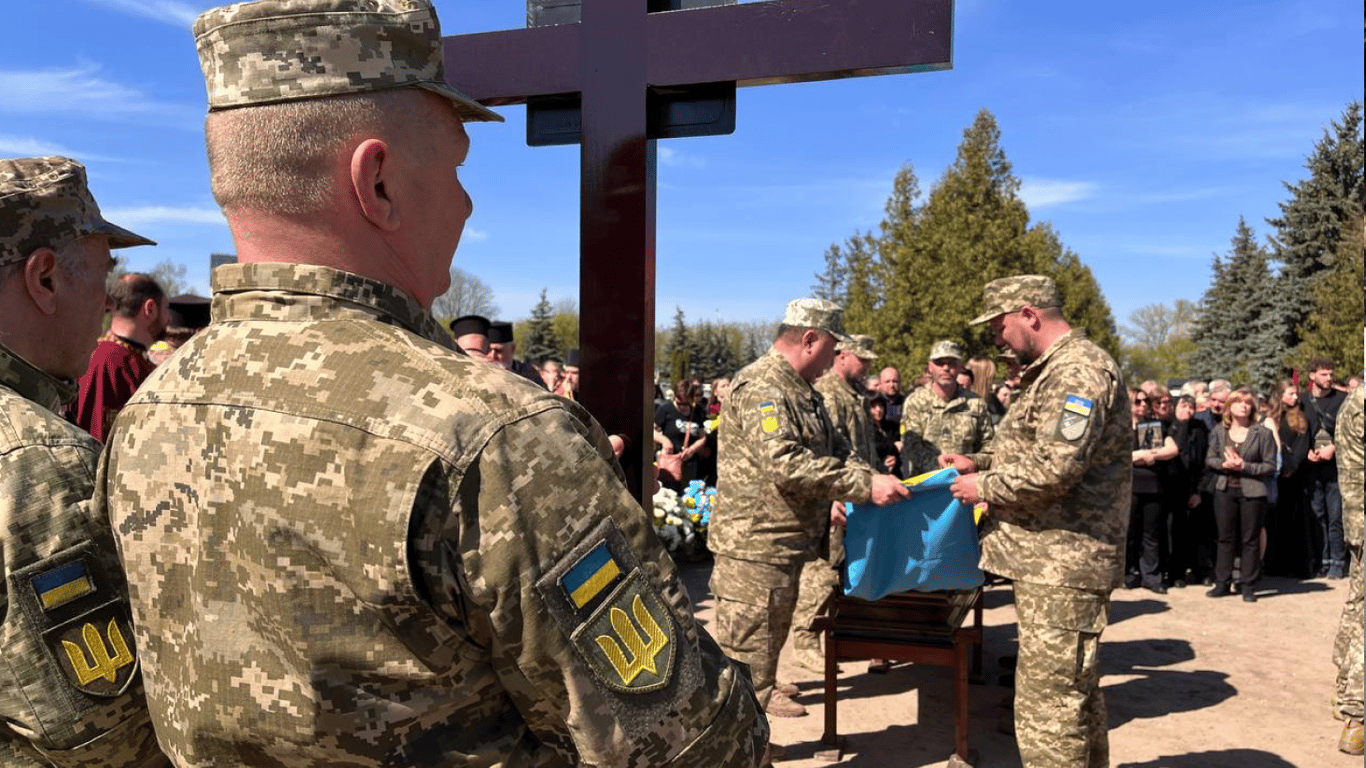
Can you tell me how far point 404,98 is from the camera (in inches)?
49.4

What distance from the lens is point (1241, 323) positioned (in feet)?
114

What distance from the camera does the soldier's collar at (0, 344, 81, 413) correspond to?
6.17ft

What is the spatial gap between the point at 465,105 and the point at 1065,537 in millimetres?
3652

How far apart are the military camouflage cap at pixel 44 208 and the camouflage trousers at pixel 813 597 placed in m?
5.37

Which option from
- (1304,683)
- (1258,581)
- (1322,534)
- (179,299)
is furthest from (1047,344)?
(1322,534)

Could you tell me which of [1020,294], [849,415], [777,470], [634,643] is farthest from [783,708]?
[634,643]

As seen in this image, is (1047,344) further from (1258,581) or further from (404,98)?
(1258,581)

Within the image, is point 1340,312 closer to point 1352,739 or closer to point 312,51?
point 1352,739

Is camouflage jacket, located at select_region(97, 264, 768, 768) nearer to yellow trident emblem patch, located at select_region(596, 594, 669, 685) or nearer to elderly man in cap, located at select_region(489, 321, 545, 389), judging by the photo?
yellow trident emblem patch, located at select_region(596, 594, 669, 685)

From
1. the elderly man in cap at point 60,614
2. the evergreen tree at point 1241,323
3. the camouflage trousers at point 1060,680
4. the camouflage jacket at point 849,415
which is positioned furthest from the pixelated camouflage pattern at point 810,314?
the evergreen tree at point 1241,323

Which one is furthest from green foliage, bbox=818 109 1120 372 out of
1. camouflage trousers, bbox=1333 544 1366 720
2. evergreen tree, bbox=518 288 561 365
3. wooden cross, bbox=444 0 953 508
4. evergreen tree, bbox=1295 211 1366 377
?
wooden cross, bbox=444 0 953 508

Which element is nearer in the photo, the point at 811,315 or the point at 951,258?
the point at 811,315

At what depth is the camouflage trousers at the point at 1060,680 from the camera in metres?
4.11

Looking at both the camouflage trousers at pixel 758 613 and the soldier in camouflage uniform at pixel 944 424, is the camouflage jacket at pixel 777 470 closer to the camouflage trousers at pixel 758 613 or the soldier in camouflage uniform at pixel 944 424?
the camouflage trousers at pixel 758 613
